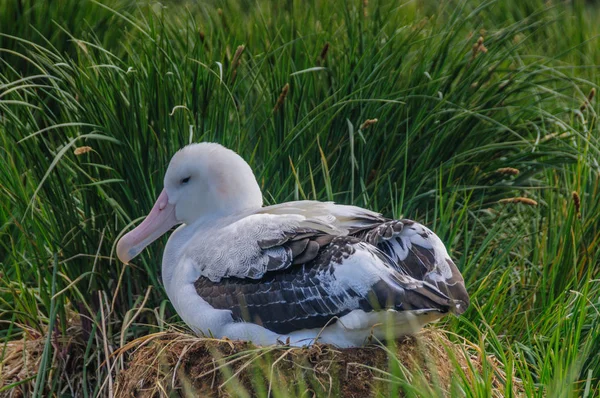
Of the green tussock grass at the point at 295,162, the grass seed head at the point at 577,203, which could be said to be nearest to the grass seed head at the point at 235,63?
the green tussock grass at the point at 295,162

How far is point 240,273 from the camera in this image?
13.8ft

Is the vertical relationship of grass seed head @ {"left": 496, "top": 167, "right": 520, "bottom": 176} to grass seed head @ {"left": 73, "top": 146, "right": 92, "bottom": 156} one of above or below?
below

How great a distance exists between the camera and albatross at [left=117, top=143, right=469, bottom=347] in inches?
155

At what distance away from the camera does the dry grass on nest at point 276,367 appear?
12.6ft

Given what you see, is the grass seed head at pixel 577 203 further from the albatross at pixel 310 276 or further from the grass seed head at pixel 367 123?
the albatross at pixel 310 276

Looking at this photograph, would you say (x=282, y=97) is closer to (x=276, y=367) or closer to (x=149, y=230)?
(x=149, y=230)

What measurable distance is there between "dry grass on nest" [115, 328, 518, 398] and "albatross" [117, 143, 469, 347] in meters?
0.11

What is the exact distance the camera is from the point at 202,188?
15.6 feet

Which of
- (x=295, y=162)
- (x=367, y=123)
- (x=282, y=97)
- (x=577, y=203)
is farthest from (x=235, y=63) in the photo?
(x=577, y=203)

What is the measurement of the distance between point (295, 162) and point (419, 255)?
1321 millimetres

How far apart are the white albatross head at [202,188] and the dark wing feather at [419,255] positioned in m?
0.80

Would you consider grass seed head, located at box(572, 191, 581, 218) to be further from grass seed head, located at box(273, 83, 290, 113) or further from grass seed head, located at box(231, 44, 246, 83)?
grass seed head, located at box(231, 44, 246, 83)

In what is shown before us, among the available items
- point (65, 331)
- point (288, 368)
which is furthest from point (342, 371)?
point (65, 331)

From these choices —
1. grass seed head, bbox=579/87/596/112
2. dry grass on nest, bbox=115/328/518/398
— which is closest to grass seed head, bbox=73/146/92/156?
dry grass on nest, bbox=115/328/518/398
